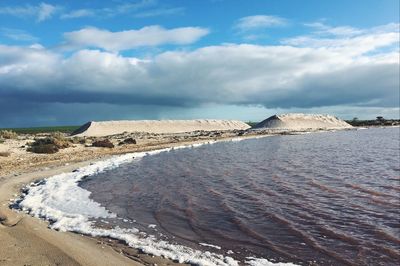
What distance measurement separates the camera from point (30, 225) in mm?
12180

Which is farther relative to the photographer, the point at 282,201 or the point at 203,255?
the point at 282,201

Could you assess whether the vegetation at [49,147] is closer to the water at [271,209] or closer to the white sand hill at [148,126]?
the water at [271,209]

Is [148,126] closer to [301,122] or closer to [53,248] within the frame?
[301,122]

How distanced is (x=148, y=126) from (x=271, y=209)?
99.3 metres

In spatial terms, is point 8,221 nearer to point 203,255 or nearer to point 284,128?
point 203,255

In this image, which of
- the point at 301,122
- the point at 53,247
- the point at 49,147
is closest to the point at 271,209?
the point at 53,247

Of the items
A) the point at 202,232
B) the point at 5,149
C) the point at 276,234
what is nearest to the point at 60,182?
the point at 202,232

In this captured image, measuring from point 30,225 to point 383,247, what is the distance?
1003cm

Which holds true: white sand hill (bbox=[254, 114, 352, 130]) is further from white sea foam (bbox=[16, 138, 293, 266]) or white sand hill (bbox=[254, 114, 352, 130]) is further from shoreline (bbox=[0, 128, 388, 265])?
shoreline (bbox=[0, 128, 388, 265])

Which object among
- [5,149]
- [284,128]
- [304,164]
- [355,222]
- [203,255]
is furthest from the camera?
[284,128]

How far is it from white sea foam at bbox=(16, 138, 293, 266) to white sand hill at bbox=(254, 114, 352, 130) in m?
105

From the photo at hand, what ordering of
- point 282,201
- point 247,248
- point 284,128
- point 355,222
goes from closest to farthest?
point 247,248 → point 355,222 → point 282,201 → point 284,128

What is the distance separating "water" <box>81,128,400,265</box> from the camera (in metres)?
10.9

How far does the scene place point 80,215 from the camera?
14.3 m
